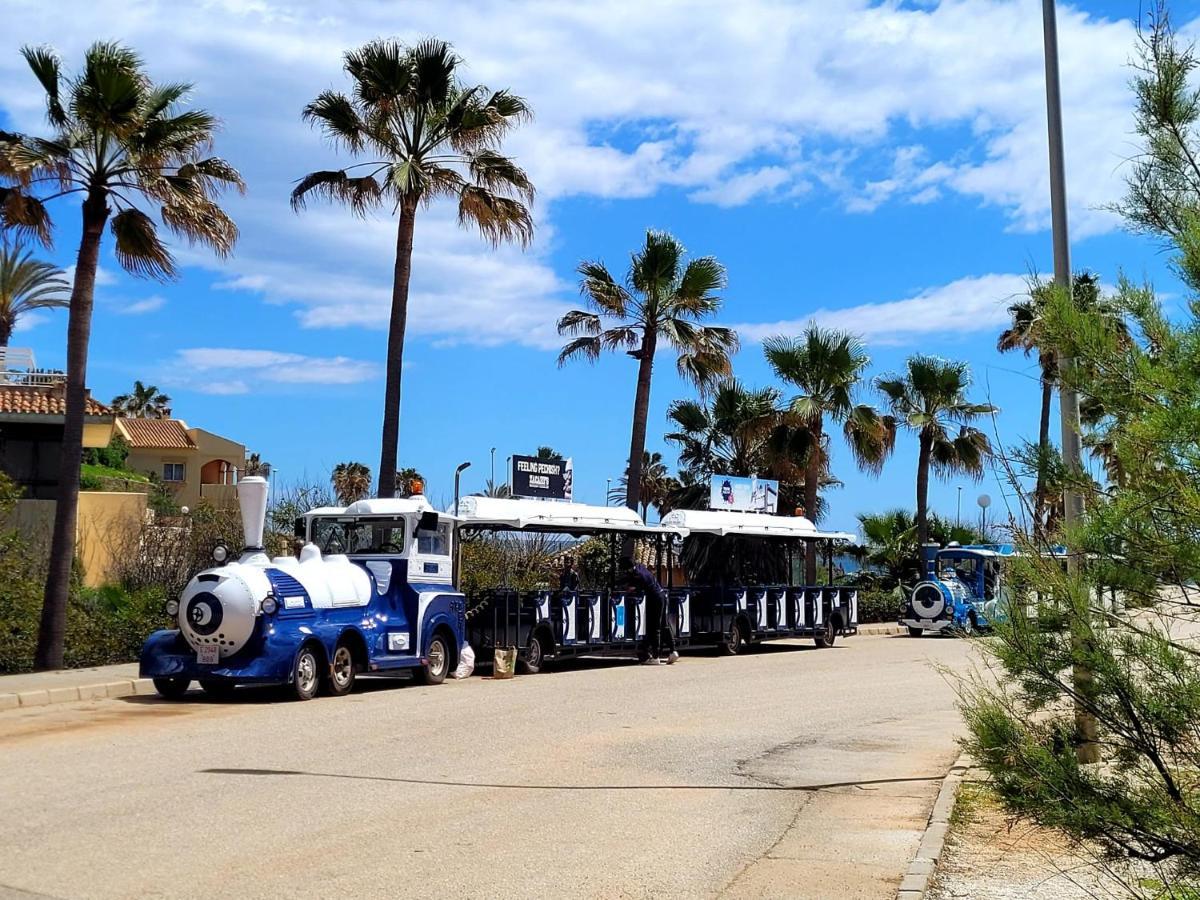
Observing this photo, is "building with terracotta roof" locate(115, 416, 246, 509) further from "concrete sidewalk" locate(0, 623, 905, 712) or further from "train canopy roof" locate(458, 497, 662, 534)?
"concrete sidewalk" locate(0, 623, 905, 712)

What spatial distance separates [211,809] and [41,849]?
1515mm

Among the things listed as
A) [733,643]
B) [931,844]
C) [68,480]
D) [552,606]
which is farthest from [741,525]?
[931,844]

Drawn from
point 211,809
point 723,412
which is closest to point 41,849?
point 211,809

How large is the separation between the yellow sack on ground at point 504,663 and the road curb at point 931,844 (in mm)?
10650

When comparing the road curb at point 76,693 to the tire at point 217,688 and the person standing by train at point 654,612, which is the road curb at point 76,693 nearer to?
the tire at point 217,688

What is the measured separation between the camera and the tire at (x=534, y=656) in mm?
21719

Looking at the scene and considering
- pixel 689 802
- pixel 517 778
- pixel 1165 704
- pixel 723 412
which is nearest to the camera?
pixel 1165 704

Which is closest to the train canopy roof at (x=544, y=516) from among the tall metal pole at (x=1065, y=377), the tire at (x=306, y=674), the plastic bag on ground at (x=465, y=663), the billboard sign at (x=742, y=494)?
the plastic bag on ground at (x=465, y=663)

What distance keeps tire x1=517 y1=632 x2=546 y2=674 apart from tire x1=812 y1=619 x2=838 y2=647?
411 inches

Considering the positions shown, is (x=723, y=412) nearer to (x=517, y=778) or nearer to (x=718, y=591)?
(x=718, y=591)

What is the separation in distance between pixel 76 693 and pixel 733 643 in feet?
48.7

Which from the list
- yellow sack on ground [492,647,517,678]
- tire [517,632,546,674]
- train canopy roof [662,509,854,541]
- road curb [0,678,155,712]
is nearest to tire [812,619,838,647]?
train canopy roof [662,509,854,541]

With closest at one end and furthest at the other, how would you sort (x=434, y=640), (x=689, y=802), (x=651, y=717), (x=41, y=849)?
1. (x=41, y=849)
2. (x=689, y=802)
3. (x=651, y=717)
4. (x=434, y=640)

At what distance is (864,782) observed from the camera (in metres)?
11.1
